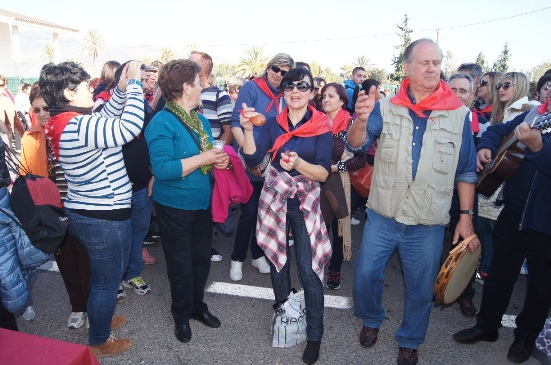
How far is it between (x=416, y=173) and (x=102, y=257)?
2.15 metres

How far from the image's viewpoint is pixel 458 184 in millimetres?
2947

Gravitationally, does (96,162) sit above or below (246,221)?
above

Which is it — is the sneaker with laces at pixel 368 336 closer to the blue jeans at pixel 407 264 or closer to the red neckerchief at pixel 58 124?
the blue jeans at pixel 407 264

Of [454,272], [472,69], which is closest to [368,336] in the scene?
[454,272]

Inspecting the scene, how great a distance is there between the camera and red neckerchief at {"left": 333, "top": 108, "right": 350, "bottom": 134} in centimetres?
394

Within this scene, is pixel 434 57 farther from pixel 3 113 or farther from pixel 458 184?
pixel 3 113

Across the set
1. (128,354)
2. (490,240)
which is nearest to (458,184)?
(490,240)

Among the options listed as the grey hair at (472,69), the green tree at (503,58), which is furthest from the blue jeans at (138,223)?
the green tree at (503,58)

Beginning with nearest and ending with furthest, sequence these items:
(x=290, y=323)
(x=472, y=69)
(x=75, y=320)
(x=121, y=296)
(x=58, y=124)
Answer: (x=58, y=124), (x=290, y=323), (x=75, y=320), (x=121, y=296), (x=472, y=69)

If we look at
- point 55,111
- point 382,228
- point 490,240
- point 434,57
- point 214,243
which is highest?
point 434,57

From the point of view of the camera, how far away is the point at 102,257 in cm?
283

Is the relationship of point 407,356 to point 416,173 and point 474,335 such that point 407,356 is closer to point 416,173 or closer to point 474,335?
point 474,335

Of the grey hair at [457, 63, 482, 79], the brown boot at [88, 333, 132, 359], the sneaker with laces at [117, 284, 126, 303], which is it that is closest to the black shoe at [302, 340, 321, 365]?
the brown boot at [88, 333, 132, 359]

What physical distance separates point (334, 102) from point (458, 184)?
1525mm
